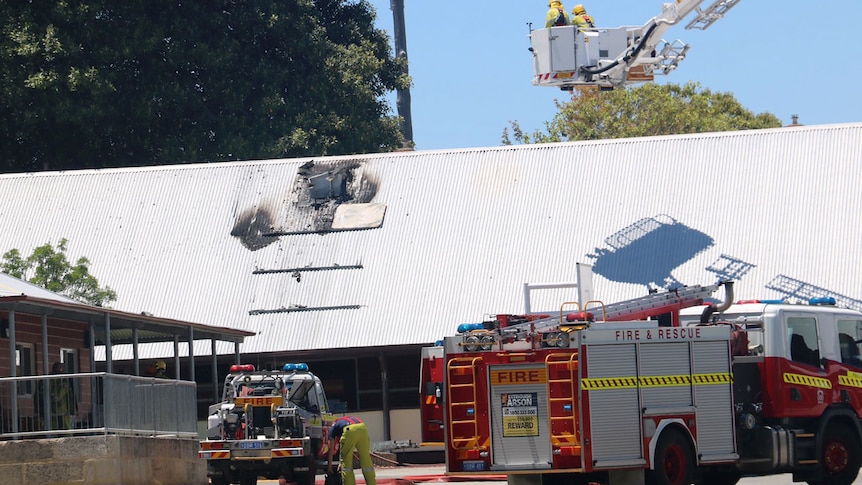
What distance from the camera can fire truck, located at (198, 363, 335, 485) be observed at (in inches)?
982

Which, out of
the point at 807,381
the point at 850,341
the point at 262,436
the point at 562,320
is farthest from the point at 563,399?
the point at 262,436

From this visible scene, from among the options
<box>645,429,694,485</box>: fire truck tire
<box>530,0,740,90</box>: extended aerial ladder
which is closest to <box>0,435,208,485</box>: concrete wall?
<box>645,429,694,485</box>: fire truck tire

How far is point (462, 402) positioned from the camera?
20641mm

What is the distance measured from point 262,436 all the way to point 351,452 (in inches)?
125

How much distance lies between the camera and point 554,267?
3925cm

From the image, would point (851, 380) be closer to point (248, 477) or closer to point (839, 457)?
point (839, 457)

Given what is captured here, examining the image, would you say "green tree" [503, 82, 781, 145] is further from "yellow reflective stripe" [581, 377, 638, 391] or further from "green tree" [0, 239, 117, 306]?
"yellow reflective stripe" [581, 377, 638, 391]

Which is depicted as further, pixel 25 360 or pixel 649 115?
pixel 649 115

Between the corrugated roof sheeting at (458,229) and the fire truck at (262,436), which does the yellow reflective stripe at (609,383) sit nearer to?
the fire truck at (262,436)

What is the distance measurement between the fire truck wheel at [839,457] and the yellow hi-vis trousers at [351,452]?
6.63 metres

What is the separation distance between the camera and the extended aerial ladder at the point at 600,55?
45.4 meters

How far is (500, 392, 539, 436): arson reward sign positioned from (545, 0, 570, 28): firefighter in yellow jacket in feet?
88.2

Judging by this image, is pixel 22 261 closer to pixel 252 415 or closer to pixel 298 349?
pixel 298 349

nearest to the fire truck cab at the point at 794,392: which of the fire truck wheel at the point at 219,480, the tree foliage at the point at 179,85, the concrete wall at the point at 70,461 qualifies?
the fire truck wheel at the point at 219,480
